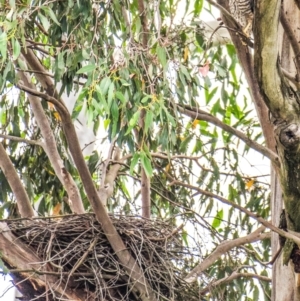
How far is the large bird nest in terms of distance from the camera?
2.29 m

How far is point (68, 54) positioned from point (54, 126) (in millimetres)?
939

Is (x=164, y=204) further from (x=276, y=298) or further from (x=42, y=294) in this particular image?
(x=42, y=294)

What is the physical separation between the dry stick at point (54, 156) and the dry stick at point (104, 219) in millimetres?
497

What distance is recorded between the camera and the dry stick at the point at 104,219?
7.23ft

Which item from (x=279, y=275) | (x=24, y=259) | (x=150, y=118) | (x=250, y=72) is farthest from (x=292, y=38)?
(x=24, y=259)

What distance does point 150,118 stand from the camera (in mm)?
1891

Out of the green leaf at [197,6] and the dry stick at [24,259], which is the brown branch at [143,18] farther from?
the dry stick at [24,259]

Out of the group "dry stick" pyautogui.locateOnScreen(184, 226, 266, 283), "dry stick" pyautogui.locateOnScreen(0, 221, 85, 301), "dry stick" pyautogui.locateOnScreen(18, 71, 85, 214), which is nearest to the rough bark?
"dry stick" pyautogui.locateOnScreen(184, 226, 266, 283)

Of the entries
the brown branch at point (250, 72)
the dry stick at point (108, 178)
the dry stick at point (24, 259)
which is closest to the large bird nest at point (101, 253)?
the dry stick at point (24, 259)

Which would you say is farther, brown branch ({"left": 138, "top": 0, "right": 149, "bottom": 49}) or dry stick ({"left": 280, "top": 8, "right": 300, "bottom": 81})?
brown branch ({"left": 138, "top": 0, "right": 149, "bottom": 49})

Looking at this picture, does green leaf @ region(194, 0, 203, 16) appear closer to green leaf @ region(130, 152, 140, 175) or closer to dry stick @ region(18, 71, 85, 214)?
dry stick @ region(18, 71, 85, 214)

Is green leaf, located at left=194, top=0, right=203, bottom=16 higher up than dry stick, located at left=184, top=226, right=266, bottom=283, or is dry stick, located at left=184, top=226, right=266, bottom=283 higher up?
green leaf, located at left=194, top=0, right=203, bottom=16

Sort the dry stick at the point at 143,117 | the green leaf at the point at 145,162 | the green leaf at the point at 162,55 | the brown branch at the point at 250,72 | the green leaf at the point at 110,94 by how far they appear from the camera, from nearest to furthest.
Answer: the green leaf at the point at 110,94, the green leaf at the point at 145,162, the green leaf at the point at 162,55, the dry stick at the point at 143,117, the brown branch at the point at 250,72

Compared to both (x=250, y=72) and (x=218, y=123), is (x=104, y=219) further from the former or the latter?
(x=250, y=72)
